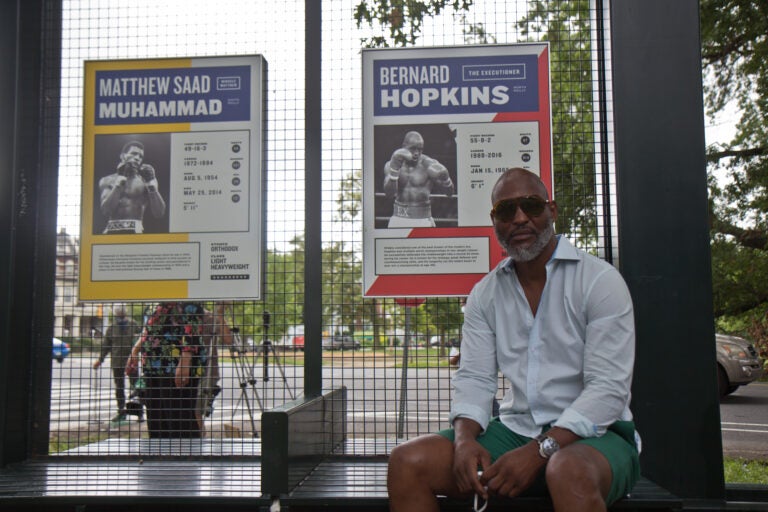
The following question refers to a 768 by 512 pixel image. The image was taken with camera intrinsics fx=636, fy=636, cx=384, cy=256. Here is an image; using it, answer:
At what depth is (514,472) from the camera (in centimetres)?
246

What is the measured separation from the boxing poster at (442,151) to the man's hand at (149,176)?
4.54 ft

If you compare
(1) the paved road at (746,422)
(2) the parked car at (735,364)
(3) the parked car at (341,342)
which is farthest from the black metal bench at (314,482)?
(2) the parked car at (735,364)

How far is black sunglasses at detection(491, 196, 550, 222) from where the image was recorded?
2924mm

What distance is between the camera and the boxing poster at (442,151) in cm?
388

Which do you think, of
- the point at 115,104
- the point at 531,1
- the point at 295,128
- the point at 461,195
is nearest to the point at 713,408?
the point at 461,195

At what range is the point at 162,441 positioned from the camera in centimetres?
411

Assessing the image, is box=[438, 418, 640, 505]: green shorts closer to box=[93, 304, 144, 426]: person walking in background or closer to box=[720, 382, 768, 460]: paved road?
box=[93, 304, 144, 426]: person walking in background

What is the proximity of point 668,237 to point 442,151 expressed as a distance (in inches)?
54.8

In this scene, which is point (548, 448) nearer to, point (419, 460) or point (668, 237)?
point (419, 460)

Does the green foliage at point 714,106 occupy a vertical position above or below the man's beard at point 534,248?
above

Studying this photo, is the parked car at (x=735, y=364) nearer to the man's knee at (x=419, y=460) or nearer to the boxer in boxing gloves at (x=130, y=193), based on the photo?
the man's knee at (x=419, y=460)

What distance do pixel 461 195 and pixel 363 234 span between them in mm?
649

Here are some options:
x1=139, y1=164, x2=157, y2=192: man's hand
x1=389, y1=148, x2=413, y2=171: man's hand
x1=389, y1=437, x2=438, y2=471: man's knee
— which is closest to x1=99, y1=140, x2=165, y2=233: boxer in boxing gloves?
x1=139, y1=164, x2=157, y2=192: man's hand

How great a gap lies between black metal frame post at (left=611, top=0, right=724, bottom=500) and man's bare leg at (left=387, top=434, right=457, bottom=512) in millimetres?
1345
